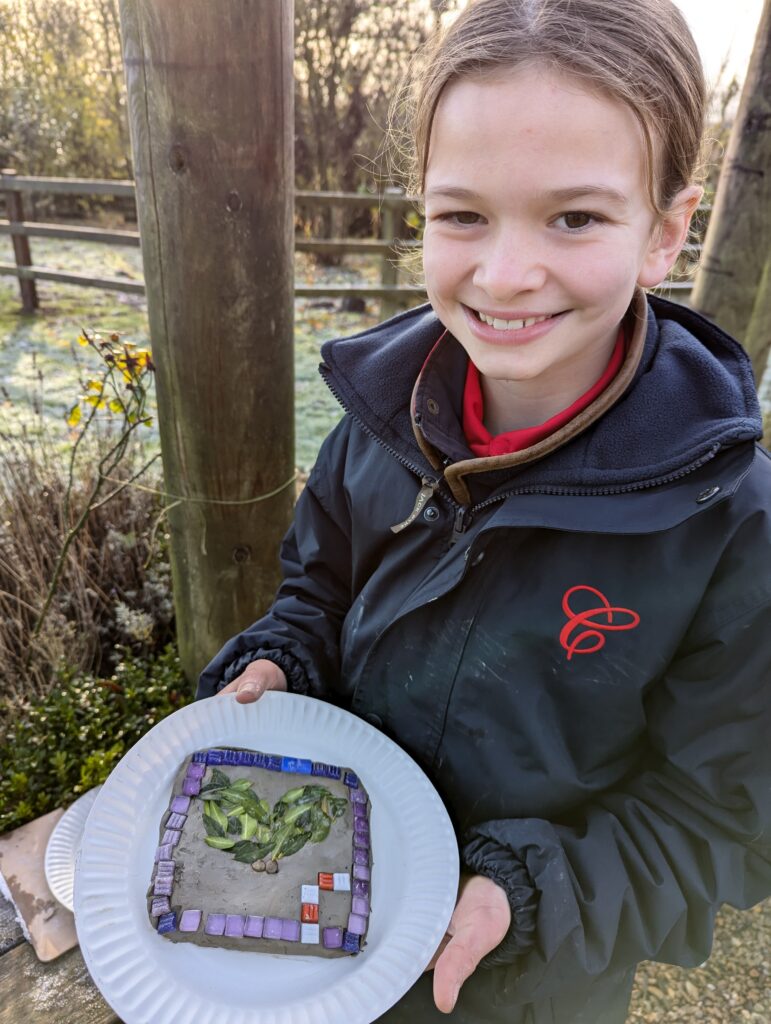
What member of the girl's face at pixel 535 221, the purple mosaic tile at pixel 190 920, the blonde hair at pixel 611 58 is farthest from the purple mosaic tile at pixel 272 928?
the blonde hair at pixel 611 58

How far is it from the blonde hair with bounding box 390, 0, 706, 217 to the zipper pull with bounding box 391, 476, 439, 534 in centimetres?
60

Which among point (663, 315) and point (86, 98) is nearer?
point (663, 315)

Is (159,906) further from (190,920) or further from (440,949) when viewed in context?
(440,949)

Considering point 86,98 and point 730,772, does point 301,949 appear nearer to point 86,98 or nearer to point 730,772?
point 730,772

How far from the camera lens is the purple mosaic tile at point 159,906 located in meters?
1.18

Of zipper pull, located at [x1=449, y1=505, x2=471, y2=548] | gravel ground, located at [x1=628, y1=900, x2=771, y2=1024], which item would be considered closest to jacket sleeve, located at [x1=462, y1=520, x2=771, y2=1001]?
zipper pull, located at [x1=449, y1=505, x2=471, y2=548]

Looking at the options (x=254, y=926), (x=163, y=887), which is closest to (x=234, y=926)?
(x=254, y=926)

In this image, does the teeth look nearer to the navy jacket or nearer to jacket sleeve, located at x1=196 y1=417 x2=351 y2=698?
the navy jacket

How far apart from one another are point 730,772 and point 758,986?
145 centimetres

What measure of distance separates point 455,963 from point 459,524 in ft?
2.41

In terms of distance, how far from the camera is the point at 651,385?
4.09 feet

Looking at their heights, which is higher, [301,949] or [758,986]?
[301,949]

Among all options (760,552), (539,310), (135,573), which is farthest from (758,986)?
(135,573)

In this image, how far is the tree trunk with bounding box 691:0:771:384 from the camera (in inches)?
96.4
